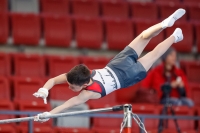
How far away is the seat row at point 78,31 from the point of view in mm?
9430

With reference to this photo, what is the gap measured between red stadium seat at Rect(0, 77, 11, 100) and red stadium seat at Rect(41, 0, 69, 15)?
7.81 ft

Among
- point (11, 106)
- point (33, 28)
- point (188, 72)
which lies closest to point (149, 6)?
Result: point (188, 72)

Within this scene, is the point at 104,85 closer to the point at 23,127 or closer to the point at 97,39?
the point at 23,127

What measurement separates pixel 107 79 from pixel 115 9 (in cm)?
454

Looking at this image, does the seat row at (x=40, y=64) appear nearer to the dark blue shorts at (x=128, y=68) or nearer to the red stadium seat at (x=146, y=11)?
the red stadium seat at (x=146, y=11)

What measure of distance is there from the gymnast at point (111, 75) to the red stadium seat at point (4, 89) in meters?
2.21

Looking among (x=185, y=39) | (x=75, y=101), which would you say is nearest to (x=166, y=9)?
(x=185, y=39)

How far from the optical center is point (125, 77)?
6.29 m

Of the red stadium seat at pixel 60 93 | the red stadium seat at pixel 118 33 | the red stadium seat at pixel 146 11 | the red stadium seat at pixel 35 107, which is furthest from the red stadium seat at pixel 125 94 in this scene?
the red stadium seat at pixel 146 11

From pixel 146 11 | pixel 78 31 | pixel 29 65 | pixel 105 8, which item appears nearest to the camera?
pixel 29 65

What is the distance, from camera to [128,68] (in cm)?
634

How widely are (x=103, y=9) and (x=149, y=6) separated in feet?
2.96

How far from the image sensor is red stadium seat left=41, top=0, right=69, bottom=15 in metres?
10.2

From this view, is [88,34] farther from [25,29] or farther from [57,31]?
[25,29]
